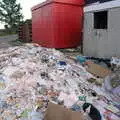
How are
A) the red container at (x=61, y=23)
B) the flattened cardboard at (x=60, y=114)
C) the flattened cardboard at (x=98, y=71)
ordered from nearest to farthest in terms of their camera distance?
1. the flattened cardboard at (x=60, y=114)
2. the flattened cardboard at (x=98, y=71)
3. the red container at (x=61, y=23)

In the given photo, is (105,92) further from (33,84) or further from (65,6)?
(65,6)

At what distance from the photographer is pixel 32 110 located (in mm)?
4184

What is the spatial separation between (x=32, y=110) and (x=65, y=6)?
7661mm

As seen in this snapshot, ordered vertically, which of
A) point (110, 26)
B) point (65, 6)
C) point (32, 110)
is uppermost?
point (65, 6)

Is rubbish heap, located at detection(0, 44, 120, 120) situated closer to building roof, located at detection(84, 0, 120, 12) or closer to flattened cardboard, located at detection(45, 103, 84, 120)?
flattened cardboard, located at detection(45, 103, 84, 120)

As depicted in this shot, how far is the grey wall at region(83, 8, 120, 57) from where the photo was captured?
735cm

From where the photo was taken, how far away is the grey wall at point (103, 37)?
735 centimetres

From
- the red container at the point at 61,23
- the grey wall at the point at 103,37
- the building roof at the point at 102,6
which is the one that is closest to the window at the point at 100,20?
the grey wall at the point at 103,37

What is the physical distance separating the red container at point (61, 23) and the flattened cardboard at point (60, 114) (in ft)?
23.9

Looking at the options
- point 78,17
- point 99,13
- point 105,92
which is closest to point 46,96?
point 105,92

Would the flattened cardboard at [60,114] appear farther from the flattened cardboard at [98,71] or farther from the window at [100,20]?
the window at [100,20]

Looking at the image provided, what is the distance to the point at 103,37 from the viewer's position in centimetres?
795

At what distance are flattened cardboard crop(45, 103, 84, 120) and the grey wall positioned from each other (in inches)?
157

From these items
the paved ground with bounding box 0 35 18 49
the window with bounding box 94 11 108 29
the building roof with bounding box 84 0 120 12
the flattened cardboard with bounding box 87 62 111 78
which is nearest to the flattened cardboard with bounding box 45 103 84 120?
the flattened cardboard with bounding box 87 62 111 78
